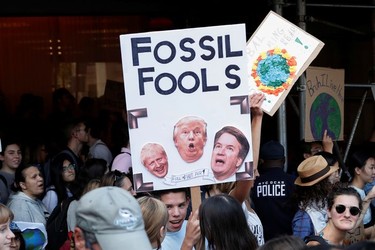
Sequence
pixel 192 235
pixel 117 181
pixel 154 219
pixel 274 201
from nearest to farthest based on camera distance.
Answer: pixel 154 219, pixel 192 235, pixel 117 181, pixel 274 201

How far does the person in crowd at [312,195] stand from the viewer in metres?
6.38

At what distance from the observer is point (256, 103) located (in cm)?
603

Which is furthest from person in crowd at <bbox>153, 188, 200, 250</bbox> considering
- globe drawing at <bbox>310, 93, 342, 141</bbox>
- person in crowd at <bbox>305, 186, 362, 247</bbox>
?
globe drawing at <bbox>310, 93, 342, 141</bbox>

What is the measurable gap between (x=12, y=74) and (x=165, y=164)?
874cm

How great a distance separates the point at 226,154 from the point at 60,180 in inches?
104

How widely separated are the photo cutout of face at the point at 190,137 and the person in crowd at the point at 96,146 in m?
4.02

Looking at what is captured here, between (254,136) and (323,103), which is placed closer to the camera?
(254,136)

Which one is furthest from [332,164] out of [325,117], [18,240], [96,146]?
[96,146]

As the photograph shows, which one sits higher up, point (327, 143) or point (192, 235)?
point (327, 143)

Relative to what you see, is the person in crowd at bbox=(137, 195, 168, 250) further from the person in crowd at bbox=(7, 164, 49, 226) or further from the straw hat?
the person in crowd at bbox=(7, 164, 49, 226)

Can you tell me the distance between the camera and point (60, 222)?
7043 millimetres

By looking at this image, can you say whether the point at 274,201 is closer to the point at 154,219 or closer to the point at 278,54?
the point at 278,54

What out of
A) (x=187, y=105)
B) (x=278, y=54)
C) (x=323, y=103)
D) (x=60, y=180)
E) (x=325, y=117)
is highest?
(x=278, y=54)

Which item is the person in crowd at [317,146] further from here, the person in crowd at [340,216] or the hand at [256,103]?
the person in crowd at [340,216]
